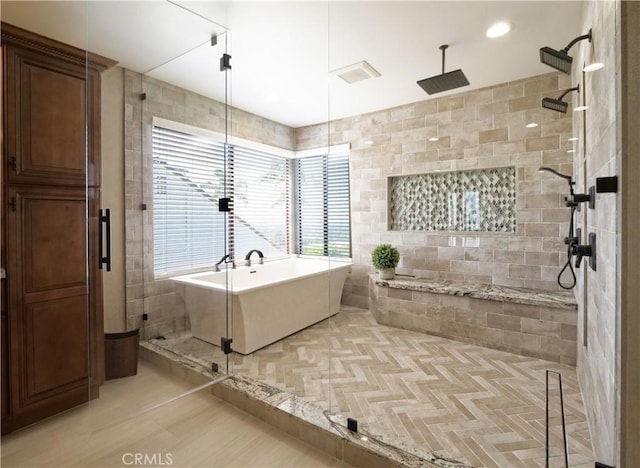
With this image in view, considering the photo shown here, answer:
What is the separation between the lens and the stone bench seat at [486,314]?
287cm

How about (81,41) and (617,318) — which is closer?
(617,318)

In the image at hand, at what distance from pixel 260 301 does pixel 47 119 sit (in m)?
2.09

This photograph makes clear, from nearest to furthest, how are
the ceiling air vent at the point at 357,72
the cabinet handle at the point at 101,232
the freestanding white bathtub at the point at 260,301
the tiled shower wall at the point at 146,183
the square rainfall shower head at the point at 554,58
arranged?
the square rainfall shower head at the point at 554,58 → the cabinet handle at the point at 101,232 → the tiled shower wall at the point at 146,183 → the freestanding white bathtub at the point at 260,301 → the ceiling air vent at the point at 357,72

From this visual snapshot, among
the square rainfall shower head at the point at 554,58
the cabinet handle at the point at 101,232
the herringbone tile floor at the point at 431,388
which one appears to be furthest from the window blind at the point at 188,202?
the square rainfall shower head at the point at 554,58

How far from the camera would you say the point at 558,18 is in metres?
2.42

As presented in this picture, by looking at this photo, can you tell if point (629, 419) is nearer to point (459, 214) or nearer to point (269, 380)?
point (269, 380)

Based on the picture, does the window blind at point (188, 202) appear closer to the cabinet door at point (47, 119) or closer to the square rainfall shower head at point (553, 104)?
the cabinet door at point (47, 119)

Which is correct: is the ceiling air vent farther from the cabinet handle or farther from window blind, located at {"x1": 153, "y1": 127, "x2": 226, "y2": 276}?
the cabinet handle

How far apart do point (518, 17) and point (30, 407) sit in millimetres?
4371

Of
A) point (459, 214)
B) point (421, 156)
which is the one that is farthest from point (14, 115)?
point (459, 214)

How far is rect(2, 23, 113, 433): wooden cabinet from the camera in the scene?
2.02 m

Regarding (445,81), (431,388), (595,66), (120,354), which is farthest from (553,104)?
(120,354)

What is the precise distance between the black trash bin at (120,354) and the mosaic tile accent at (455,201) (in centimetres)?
324

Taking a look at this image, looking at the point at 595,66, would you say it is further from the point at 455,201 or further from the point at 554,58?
the point at 455,201
